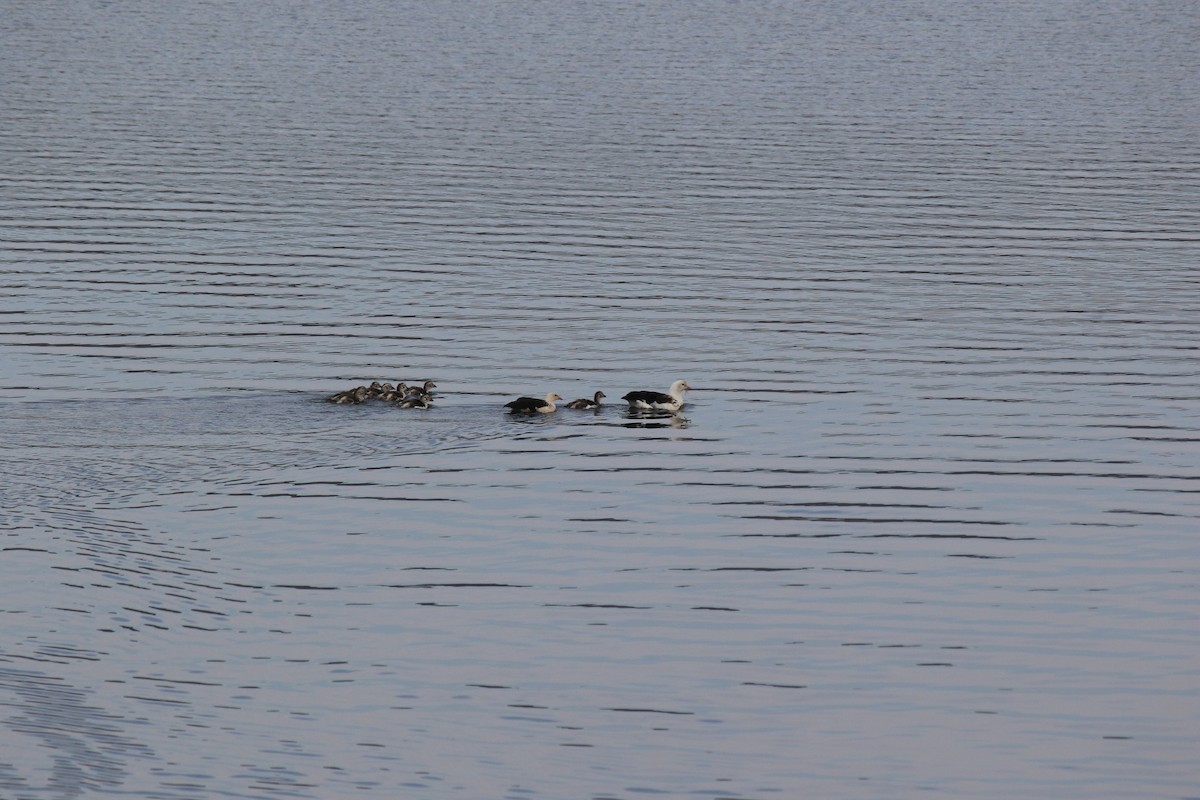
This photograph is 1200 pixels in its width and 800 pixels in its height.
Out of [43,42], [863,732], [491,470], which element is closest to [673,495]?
[491,470]

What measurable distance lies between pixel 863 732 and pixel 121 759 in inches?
264

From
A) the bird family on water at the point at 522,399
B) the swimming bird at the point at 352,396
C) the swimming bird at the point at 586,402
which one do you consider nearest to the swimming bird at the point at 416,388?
Result: the bird family on water at the point at 522,399

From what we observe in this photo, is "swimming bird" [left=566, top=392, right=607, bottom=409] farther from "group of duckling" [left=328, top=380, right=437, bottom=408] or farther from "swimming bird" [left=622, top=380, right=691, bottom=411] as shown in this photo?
"group of duckling" [left=328, top=380, right=437, bottom=408]

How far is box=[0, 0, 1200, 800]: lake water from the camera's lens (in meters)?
17.6

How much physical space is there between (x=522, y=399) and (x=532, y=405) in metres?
0.18

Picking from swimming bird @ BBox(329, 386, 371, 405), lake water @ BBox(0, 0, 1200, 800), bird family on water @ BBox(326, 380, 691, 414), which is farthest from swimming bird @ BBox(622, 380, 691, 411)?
swimming bird @ BBox(329, 386, 371, 405)

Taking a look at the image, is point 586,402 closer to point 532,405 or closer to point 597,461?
point 532,405

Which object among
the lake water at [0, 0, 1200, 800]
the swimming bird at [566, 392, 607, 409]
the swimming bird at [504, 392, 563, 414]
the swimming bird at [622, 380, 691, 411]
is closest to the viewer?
the lake water at [0, 0, 1200, 800]

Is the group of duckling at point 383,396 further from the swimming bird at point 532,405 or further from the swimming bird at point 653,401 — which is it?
the swimming bird at point 653,401

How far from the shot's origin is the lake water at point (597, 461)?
57.7 ft

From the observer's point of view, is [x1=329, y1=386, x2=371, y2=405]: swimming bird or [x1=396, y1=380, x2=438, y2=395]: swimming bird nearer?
[x1=329, y1=386, x2=371, y2=405]: swimming bird

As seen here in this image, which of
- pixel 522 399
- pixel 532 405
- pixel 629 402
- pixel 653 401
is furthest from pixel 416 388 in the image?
pixel 653 401

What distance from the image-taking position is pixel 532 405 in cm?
2806

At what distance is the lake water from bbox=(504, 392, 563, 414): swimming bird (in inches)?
18.4
